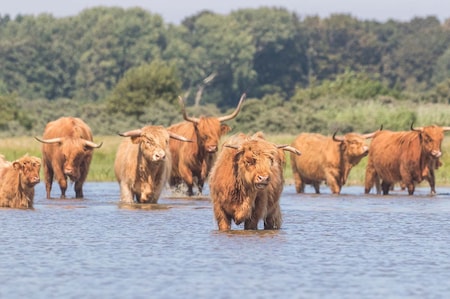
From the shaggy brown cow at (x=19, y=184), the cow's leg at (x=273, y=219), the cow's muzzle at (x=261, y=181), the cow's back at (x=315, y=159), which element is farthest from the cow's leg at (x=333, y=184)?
the cow's muzzle at (x=261, y=181)

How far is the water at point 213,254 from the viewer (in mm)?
8797

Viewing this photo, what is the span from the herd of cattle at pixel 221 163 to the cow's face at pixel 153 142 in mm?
12

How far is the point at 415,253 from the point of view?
10953 millimetres

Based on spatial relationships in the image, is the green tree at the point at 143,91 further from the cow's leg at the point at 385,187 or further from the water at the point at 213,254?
the water at the point at 213,254

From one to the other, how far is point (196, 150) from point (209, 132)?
1.20 ft

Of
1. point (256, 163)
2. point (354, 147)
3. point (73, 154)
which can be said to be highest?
point (354, 147)

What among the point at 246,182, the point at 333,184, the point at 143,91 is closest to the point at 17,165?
the point at 246,182

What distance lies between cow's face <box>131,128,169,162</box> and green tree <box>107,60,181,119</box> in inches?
1020

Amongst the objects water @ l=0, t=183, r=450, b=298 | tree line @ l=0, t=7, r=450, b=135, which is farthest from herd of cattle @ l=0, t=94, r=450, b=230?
tree line @ l=0, t=7, r=450, b=135

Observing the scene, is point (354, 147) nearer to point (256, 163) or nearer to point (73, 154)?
point (73, 154)

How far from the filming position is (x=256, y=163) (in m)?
11.4

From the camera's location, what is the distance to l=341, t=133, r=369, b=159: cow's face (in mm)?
21125

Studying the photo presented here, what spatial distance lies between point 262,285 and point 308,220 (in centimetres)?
549

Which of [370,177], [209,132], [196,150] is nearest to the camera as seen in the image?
[209,132]
